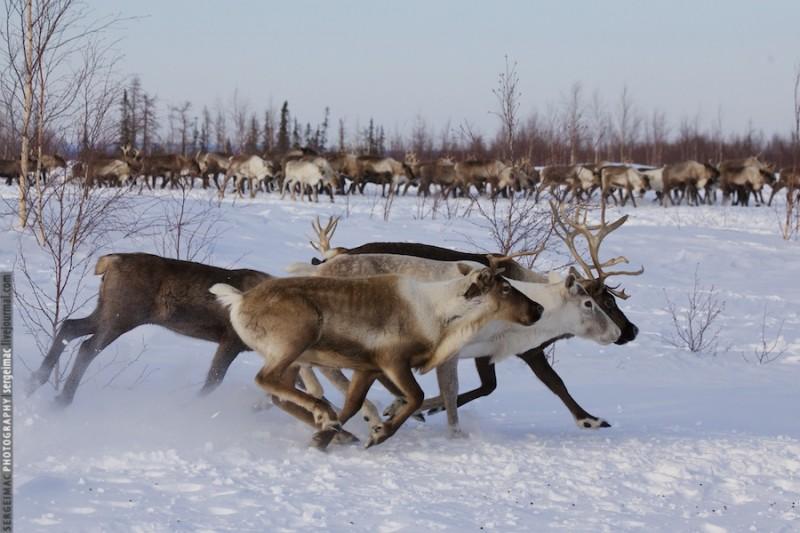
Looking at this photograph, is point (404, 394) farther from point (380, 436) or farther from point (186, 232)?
point (186, 232)

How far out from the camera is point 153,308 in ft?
23.9

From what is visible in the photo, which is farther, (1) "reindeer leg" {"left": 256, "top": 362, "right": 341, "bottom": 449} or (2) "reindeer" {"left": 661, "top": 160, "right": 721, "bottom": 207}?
(2) "reindeer" {"left": 661, "top": 160, "right": 721, "bottom": 207}

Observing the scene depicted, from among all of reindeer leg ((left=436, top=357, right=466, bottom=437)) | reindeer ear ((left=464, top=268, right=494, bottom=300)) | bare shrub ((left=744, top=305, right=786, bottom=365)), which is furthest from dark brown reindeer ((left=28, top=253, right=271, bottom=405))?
bare shrub ((left=744, top=305, right=786, bottom=365))

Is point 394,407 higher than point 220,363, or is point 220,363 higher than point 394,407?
point 220,363

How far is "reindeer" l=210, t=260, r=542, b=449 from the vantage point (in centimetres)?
604

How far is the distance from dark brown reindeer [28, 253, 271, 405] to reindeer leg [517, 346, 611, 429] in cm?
199

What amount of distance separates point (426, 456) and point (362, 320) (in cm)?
88

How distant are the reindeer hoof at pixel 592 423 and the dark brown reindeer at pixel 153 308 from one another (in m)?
2.41

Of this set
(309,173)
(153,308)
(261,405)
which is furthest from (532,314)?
(309,173)

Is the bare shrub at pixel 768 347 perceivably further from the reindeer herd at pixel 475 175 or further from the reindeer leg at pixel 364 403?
the reindeer herd at pixel 475 175

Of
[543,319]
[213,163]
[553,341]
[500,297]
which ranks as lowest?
[553,341]

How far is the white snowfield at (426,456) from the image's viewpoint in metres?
4.75

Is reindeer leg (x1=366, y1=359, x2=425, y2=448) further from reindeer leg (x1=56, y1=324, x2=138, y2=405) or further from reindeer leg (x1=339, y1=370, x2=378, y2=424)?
reindeer leg (x1=56, y1=324, x2=138, y2=405)

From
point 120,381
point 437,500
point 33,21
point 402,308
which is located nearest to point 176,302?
point 120,381
